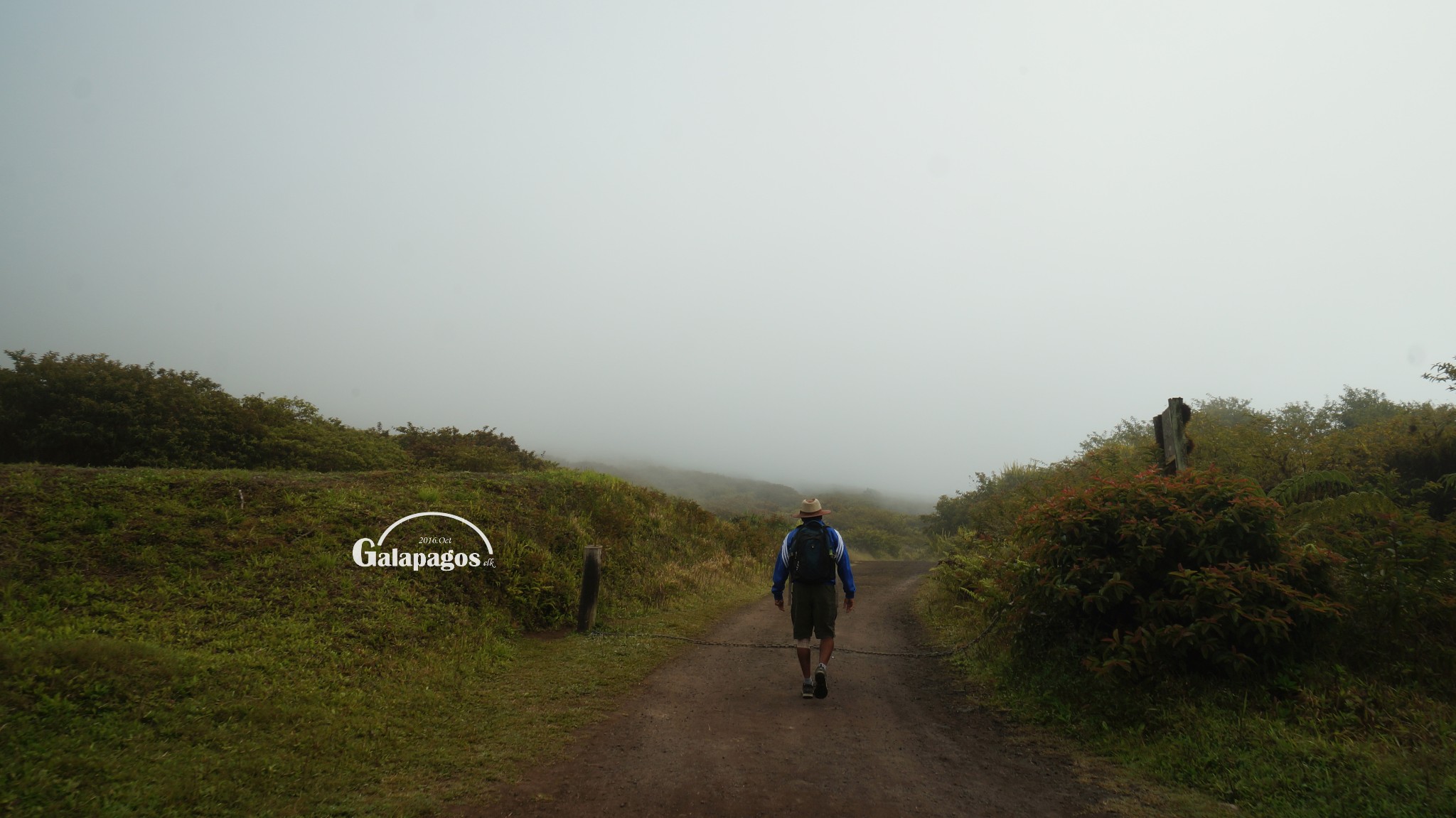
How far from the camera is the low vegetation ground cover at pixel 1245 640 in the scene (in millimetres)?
4410

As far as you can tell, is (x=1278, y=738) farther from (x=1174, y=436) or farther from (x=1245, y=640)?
(x=1174, y=436)

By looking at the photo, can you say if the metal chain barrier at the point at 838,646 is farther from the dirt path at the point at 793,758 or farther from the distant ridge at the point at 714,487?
the distant ridge at the point at 714,487

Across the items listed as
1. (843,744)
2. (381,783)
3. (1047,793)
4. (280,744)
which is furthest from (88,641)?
(1047,793)

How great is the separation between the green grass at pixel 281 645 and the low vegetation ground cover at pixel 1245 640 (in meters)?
4.79

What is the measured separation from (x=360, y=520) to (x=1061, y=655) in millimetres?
9894

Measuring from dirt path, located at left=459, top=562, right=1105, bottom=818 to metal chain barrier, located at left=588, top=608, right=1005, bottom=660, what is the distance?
2.99ft

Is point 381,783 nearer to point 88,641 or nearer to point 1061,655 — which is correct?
point 88,641

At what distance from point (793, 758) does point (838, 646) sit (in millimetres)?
4884

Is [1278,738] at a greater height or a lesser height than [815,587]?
lesser

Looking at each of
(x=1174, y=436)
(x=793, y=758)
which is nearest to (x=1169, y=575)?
(x=1174, y=436)

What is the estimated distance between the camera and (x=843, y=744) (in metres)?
5.56

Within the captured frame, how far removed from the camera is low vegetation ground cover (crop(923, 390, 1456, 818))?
441 cm

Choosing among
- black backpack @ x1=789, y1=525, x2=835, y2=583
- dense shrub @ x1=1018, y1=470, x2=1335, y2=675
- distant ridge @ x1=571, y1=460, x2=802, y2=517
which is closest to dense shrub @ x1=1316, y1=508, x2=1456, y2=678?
dense shrub @ x1=1018, y1=470, x2=1335, y2=675

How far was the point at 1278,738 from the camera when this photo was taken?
15.6 ft
